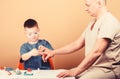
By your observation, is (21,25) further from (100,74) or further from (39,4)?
(100,74)

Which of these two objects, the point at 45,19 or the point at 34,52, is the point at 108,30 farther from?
the point at 45,19

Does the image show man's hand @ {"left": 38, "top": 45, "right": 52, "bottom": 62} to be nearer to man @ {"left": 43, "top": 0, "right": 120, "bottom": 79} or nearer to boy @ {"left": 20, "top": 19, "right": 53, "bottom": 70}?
boy @ {"left": 20, "top": 19, "right": 53, "bottom": 70}

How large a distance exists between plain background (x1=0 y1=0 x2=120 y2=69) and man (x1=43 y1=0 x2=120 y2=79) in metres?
0.36

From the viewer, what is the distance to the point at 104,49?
4.73ft

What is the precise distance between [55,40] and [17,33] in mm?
271

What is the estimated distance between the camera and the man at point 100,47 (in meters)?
1.43

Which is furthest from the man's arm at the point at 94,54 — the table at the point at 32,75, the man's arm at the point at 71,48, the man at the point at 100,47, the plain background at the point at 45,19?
the plain background at the point at 45,19

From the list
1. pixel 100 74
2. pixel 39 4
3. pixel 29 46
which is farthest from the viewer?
pixel 39 4

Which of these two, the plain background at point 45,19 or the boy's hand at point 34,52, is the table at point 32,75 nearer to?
the boy's hand at point 34,52

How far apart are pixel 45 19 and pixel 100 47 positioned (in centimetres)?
62

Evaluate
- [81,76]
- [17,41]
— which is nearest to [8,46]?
[17,41]

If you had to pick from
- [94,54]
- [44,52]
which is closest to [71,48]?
[44,52]

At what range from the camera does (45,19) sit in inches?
76.2

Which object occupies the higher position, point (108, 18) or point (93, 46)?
point (108, 18)
